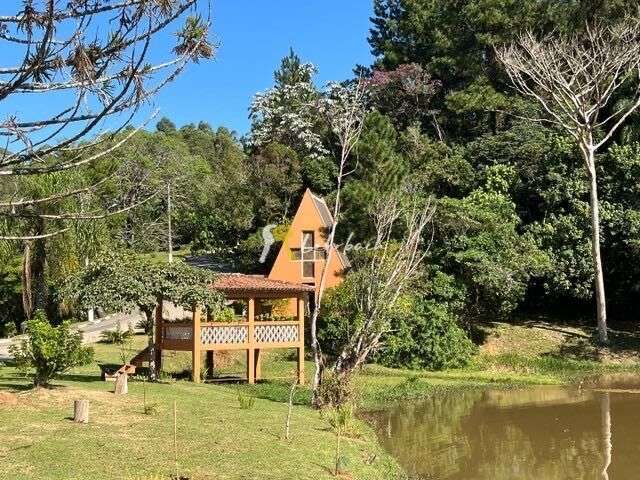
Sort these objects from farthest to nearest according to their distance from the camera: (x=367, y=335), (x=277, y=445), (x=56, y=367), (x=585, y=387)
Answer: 1. (x=585, y=387)
2. (x=367, y=335)
3. (x=56, y=367)
4. (x=277, y=445)

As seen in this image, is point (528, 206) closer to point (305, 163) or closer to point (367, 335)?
point (305, 163)

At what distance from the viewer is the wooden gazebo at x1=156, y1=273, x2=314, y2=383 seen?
1889 centimetres

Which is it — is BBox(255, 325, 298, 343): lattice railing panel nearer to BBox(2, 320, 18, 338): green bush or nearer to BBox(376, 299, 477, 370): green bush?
BBox(376, 299, 477, 370): green bush

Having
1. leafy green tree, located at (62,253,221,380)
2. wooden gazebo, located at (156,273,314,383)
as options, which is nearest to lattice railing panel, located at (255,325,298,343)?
wooden gazebo, located at (156,273,314,383)

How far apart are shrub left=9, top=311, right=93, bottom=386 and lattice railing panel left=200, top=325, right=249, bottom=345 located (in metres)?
5.69

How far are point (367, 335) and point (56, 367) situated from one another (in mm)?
6140

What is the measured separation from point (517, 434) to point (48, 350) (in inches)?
346

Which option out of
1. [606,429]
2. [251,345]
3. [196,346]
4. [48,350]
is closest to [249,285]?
[251,345]

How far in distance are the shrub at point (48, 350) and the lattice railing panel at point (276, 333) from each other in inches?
276

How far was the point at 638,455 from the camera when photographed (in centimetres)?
1170

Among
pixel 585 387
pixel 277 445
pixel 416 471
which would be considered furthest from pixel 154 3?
pixel 585 387

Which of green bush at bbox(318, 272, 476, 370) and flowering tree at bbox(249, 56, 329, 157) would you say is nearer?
green bush at bbox(318, 272, 476, 370)

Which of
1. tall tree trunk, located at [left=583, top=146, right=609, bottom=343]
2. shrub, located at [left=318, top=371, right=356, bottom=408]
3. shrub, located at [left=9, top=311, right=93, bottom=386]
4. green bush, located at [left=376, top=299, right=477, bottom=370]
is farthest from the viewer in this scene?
tall tree trunk, located at [left=583, top=146, right=609, bottom=343]

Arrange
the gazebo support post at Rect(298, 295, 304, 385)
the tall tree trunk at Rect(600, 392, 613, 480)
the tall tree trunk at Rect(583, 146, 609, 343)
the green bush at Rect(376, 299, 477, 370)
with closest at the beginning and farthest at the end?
the tall tree trunk at Rect(600, 392, 613, 480) < the gazebo support post at Rect(298, 295, 304, 385) < the green bush at Rect(376, 299, 477, 370) < the tall tree trunk at Rect(583, 146, 609, 343)
